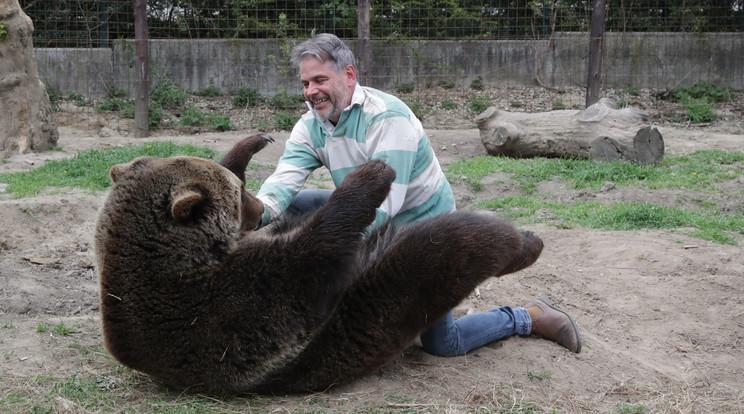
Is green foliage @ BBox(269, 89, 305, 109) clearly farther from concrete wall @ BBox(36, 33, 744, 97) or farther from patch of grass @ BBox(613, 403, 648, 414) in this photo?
patch of grass @ BBox(613, 403, 648, 414)

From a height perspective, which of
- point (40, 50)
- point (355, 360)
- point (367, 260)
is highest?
point (40, 50)

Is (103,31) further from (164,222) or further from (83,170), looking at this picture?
(164,222)

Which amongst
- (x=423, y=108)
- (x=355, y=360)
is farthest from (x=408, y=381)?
(x=423, y=108)

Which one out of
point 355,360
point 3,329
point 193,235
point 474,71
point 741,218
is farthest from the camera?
point 474,71

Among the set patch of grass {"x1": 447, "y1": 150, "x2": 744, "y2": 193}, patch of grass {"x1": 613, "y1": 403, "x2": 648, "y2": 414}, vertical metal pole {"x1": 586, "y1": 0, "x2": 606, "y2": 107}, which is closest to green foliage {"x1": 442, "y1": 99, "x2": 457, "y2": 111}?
vertical metal pole {"x1": 586, "y1": 0, "x2": 606, "y2": 107}

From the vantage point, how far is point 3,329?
5020 mm

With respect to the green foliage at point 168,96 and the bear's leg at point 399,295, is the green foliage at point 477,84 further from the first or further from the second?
the bear's leg at point 399,295

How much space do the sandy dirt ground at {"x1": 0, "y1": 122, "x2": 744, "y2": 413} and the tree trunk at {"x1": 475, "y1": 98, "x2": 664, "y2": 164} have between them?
154 inches

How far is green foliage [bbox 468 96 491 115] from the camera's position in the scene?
1591 cm

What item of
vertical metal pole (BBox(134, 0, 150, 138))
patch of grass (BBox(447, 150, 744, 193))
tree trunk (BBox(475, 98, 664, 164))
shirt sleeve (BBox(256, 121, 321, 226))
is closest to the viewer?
shirt sleeve (BBox(256, 121, 321, 226))

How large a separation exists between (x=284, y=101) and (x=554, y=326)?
11.2 meters

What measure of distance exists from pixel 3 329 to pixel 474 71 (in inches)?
515

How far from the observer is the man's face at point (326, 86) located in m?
4.84

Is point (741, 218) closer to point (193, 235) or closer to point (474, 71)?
point (193, 235)
